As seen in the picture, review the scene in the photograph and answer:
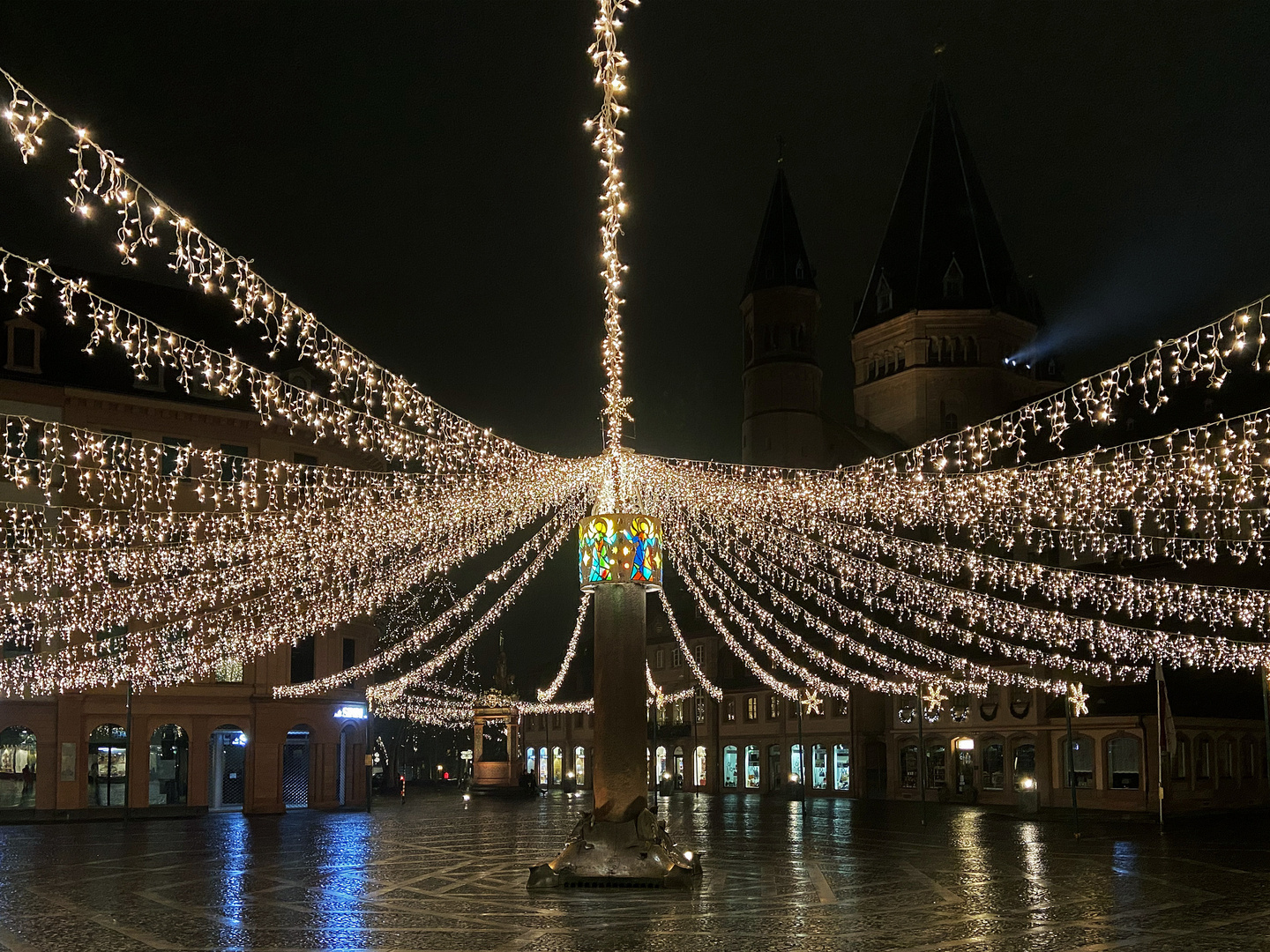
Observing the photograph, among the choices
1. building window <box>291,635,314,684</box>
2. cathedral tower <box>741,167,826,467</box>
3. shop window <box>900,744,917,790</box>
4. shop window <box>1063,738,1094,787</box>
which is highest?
cathedral tower <box>741,167,826,467</box>

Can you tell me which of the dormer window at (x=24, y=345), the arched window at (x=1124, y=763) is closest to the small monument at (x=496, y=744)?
the arched window at (x=1124, y=763)

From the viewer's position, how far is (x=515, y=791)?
57000mm

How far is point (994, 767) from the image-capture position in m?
49.7

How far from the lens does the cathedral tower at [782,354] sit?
255ft

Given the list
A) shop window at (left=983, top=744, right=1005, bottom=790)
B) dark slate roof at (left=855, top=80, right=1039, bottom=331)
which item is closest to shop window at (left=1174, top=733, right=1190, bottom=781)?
shop window at (left=983, top=744, right=1005, bottom=790)

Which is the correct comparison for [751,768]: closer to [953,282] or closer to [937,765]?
[937,765]

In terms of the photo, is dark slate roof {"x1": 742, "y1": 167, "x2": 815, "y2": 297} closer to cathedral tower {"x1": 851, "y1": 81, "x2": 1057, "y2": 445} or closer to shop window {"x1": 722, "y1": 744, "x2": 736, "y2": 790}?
cathedral tower {"x1": 851, "y1": 81, "x2": 1057, "y2": 445}

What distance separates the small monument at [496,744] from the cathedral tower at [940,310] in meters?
35.7

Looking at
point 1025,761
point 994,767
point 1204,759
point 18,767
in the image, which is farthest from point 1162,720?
point 18,767

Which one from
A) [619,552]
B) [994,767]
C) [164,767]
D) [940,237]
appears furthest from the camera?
[940,237]

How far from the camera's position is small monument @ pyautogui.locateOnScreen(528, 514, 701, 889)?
17.4 m

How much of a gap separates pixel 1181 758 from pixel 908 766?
45.3 feet

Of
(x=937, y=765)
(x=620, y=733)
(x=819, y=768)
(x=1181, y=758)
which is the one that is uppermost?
(x=620, y=733)

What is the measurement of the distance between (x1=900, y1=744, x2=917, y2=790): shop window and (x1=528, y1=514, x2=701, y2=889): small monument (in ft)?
123
